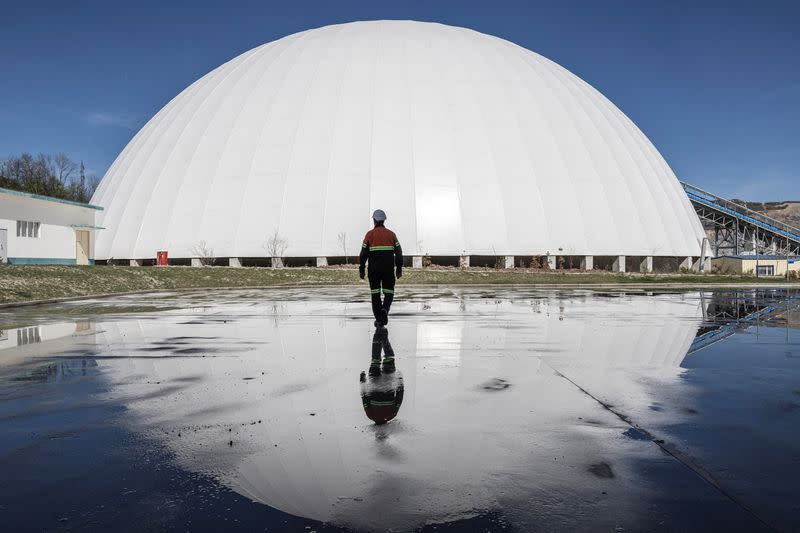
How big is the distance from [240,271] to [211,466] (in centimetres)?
3225

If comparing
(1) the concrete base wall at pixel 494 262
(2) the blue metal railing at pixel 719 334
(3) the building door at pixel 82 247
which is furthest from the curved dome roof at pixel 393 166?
(2) the blue metal railing at pixel 719 334

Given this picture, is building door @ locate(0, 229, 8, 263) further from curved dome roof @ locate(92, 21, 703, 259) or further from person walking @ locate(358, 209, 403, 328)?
person walking @ locate(358, 209, 403, 328)

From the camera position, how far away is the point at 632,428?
4.64 meters

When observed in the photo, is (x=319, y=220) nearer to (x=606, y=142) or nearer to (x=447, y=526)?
(x=606, y=142)

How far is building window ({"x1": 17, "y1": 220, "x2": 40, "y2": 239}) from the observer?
116 ft

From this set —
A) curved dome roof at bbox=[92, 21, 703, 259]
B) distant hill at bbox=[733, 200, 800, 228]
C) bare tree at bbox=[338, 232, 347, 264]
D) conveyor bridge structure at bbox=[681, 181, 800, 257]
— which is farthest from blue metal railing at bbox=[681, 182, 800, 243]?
distant hill at bbox=[733, 200, 800, 228]

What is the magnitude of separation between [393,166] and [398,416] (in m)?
36.3

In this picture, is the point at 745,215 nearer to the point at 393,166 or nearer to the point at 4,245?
the point at 393,166

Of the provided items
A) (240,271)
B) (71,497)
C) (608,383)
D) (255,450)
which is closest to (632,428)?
(608,383)

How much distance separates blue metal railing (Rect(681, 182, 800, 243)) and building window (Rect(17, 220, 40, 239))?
60.4m

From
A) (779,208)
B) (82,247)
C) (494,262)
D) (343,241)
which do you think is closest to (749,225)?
(494,262)

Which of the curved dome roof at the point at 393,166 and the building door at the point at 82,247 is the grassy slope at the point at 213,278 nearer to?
the curved dome roof at the point at 393,166

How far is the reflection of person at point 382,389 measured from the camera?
5176mm

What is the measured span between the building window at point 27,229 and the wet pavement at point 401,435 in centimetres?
2974
